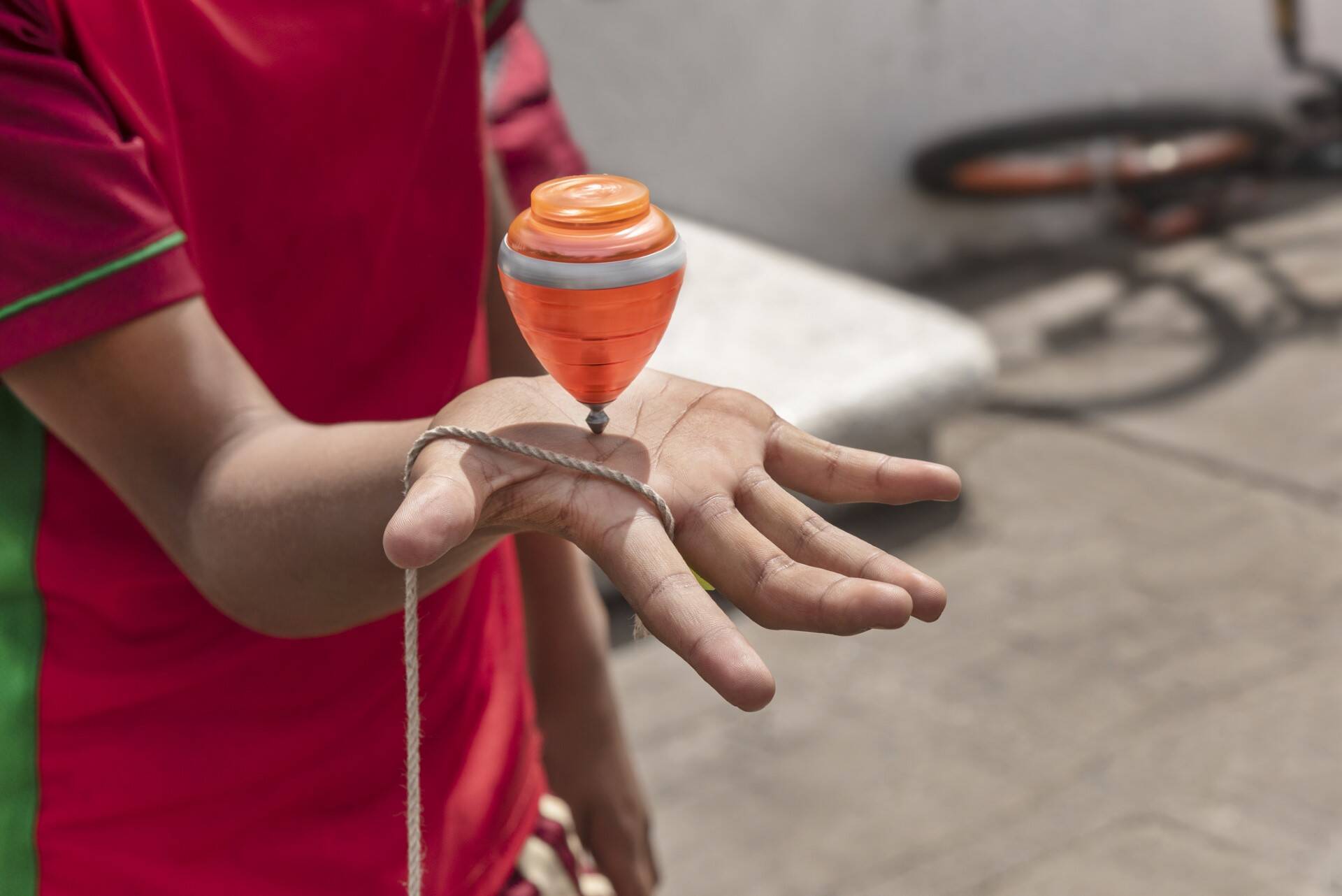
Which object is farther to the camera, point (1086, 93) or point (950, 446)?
point (1086, 93)

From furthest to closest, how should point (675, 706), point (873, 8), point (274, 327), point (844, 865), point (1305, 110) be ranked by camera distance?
point (1305, 110) < point (873, 8) < point (675, 706) < point (844, 865) < point (274, 327)

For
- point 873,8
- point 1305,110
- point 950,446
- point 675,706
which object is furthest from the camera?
point 1305,110

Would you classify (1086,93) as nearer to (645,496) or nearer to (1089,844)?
(1089,844)

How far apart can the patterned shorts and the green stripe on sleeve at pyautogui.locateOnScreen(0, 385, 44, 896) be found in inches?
14.2

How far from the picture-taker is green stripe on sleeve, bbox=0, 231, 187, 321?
810 millimetres

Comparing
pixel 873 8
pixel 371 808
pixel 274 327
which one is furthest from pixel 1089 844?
pixel 873 8

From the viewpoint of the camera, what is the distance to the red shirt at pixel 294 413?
0.91 meters

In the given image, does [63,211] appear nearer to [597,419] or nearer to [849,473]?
[597,419]

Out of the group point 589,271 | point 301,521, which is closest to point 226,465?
point 301,521

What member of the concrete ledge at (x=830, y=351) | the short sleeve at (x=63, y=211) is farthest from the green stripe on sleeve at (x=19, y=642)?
the concrete ledge at (x=830, y=351)

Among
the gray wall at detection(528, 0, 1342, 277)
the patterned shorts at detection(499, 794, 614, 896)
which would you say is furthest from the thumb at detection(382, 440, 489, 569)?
the gray wall at detection(528, 0, 1342, 277)

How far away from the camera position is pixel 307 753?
1.03 m

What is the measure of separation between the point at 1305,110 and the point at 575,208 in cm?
553

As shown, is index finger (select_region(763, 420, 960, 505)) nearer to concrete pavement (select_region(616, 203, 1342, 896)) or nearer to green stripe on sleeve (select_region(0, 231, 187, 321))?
green stripe on sleeve (select_region(0, 231, 187, 321))
